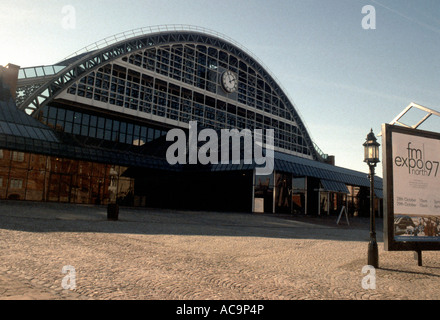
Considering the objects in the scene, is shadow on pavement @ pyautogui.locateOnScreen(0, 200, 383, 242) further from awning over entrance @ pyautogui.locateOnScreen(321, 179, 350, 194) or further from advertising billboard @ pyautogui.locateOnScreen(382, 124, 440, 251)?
awning over entrance @ pyautogui.locateOnScreen(321, 179, 350, 194)

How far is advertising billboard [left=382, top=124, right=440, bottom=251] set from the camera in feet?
29.9

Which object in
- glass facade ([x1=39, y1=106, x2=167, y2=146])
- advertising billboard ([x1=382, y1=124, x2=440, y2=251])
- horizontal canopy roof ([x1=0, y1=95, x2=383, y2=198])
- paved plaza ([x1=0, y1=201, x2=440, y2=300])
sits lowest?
paved plaza ([x1=0, y1=201, x2=440, y2=300])

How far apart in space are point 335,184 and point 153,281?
3837cm

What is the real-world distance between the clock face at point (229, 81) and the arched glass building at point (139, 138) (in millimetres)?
169

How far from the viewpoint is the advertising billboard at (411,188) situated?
9117 millimetres

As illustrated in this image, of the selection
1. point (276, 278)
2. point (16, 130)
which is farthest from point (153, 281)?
point (16, 130)

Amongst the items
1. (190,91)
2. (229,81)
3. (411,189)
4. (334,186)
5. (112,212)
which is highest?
(229,81)

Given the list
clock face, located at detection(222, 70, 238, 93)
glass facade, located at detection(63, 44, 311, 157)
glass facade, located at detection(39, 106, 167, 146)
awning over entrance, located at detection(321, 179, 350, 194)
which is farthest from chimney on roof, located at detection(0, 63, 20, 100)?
awning over entrance, located at detection(321, 179, 350, 194)

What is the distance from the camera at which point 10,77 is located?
3141 cm

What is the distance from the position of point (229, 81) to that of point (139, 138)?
17.0 m

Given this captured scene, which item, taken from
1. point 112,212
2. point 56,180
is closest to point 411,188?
point 112,212

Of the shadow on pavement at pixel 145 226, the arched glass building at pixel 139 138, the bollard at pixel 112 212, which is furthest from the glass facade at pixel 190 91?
the bollard at pixel 112 212

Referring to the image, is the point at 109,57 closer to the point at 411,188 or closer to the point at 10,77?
the point at 10,77

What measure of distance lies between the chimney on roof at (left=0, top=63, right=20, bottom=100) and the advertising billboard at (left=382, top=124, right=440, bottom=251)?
106 feet
